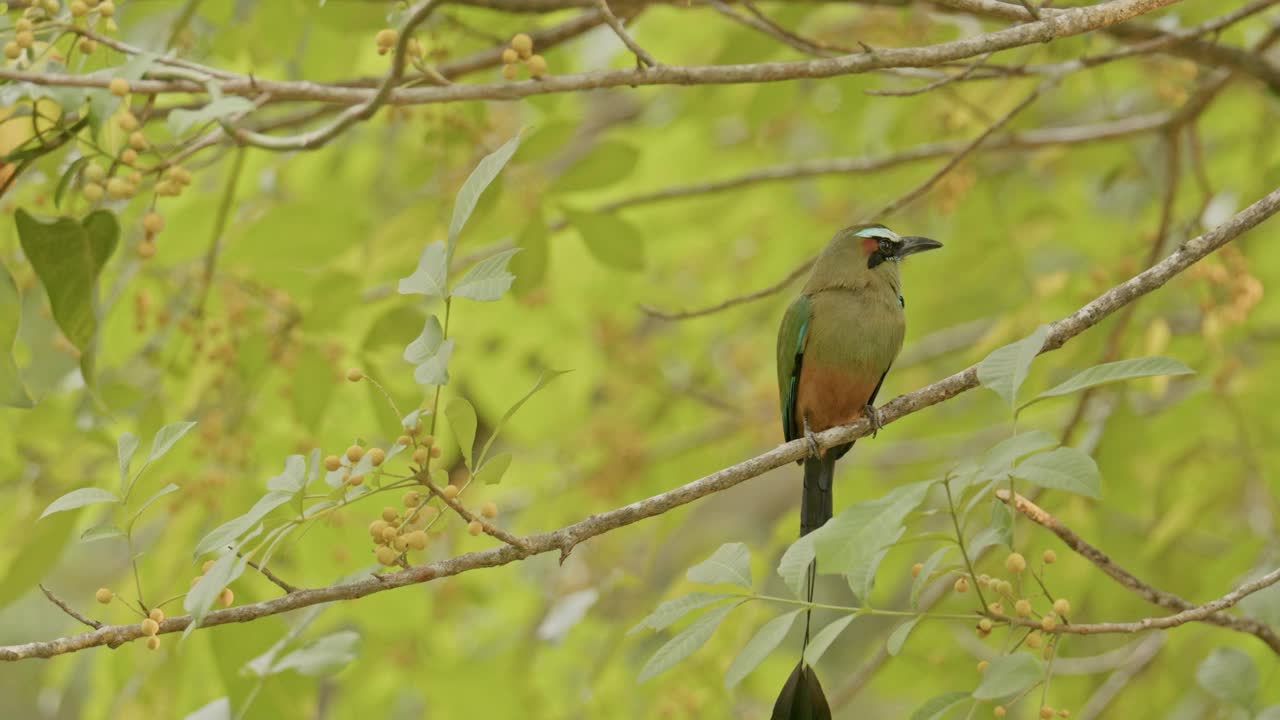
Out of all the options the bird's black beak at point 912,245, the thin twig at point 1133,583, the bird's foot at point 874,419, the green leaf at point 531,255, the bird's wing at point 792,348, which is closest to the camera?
the thin twig at point 1133,583

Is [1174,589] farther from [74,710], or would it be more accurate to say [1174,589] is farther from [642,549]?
[74,710]

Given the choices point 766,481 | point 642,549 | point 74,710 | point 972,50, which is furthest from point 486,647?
point 74,710

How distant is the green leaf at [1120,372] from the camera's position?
1853 millimetres

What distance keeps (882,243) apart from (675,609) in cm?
255

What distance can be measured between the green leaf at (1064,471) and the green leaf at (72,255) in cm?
188

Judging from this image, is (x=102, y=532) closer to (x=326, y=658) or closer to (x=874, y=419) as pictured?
(x=326, y=658)

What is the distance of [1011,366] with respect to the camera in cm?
204

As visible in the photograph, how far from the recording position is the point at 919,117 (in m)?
5.35

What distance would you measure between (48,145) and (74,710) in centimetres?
960

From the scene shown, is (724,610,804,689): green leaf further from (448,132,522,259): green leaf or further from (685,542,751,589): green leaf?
(448,132,522,259): green leaf

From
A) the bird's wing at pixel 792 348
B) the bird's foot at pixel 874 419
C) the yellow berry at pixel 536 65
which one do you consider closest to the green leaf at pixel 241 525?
the yellow berry at pixel 536 65

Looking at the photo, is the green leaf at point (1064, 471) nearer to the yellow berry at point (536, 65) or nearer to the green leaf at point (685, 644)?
the green leaf at point (685, 644)

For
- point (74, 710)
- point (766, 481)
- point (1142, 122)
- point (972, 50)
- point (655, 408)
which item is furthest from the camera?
point (74, 710)

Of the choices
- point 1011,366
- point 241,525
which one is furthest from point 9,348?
point 1011,366
